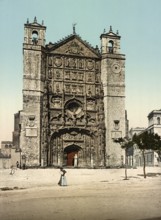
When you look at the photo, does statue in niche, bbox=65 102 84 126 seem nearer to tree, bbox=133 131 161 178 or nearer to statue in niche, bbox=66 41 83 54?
statue in niche, bbox=66 41 83 54

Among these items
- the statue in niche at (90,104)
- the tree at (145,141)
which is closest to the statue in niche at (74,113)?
the statue in niche at (90,104)

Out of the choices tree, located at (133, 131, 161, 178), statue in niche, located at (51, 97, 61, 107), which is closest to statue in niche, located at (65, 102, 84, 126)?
statue in niche, located at (51, 97, 61, 107)

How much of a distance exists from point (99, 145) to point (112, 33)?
1306cm

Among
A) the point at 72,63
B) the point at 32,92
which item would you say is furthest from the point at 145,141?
the point at 72,63

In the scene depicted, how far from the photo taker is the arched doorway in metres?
35.9

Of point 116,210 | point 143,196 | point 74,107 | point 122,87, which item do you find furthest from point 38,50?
point 116,210

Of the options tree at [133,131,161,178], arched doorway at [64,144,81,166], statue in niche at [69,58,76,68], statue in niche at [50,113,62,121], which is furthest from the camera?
statue in niche at [69,58,76,68]

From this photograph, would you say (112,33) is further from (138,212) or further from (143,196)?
(138,212)

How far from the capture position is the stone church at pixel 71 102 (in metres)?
34.4

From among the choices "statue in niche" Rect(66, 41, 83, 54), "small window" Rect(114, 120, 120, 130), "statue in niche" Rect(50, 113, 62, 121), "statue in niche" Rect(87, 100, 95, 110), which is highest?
"statue in niche" Rect(66, 41, 83, 54)

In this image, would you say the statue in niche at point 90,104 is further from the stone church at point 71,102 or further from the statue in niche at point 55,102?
the statue in niche at point 55,102

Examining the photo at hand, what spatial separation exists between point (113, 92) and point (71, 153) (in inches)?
318

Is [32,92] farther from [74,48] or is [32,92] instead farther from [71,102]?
[74,48]

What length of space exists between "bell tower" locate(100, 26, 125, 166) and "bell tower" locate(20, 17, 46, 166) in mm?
6975
